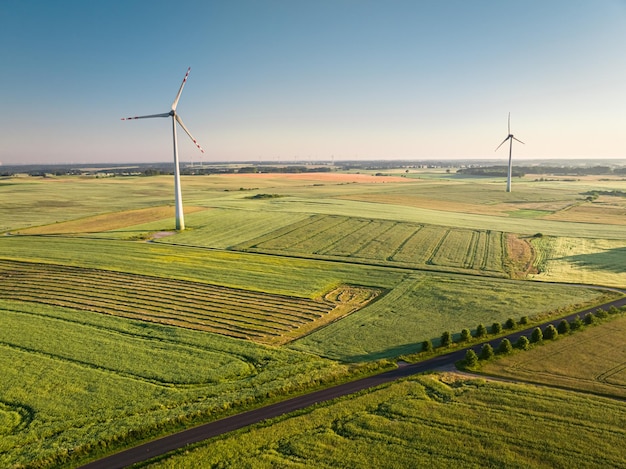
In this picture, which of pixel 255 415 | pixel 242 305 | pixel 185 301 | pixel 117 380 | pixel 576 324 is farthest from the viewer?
pixel 185 301

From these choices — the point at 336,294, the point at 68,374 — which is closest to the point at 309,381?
the point at 68,374

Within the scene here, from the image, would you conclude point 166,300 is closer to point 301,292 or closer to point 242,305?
point 242,305

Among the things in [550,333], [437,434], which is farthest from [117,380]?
[550,333]

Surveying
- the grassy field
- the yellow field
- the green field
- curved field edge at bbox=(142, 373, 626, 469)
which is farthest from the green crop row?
the yellow field

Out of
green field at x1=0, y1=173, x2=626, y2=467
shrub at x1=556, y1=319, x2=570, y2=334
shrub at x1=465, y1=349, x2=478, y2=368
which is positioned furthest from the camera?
shrub at x1=556, y1=319, x2=570, y2=334

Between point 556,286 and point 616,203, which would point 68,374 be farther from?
point 616,203

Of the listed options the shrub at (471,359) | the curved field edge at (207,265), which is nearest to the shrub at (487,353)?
the shrub at (471,359)

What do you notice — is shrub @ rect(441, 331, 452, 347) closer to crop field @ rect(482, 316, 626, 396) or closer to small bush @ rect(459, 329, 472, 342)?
small bush @ rect(459, 329, 472, 342)
